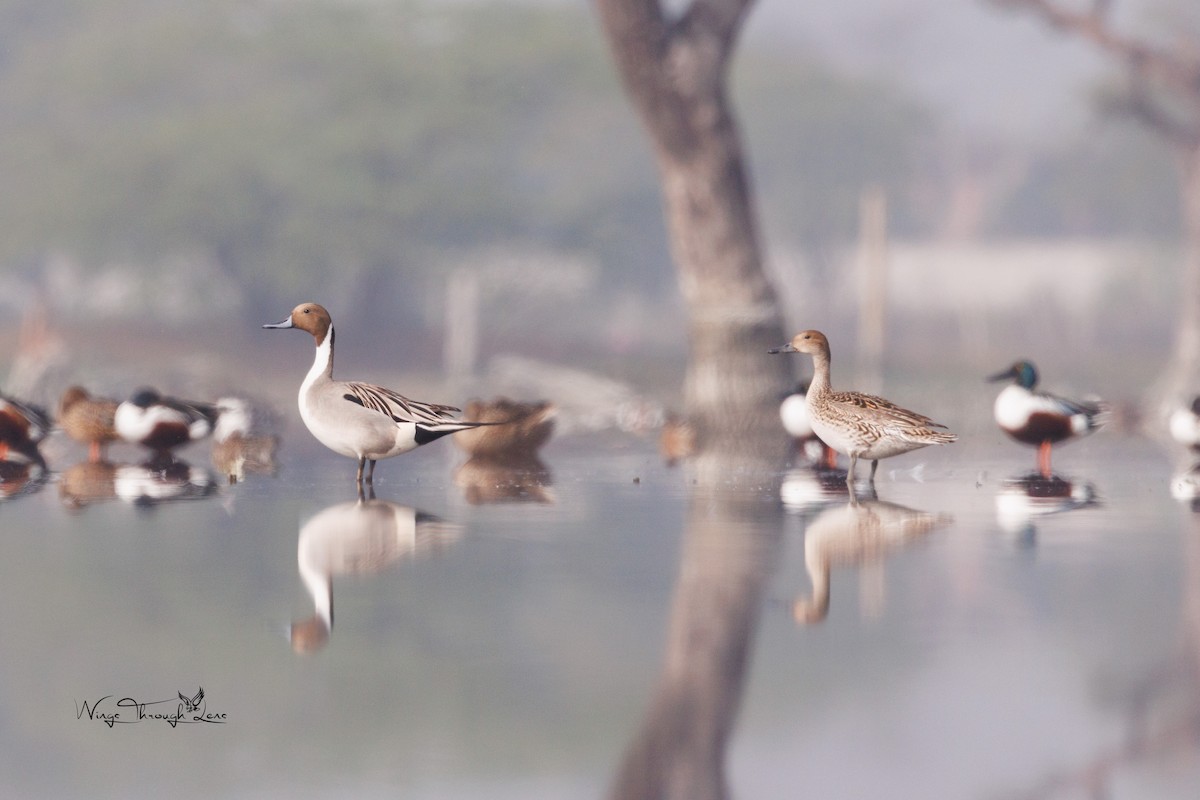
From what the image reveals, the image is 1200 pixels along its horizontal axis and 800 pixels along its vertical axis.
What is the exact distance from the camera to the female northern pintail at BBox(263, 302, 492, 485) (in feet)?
32.3

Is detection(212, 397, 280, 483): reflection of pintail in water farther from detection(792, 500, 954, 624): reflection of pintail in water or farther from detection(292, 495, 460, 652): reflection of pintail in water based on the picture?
detection(792, 500, 954, 624): reflection of pintail in water

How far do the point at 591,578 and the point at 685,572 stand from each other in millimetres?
439

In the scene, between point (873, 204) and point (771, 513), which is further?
point (873, 204)

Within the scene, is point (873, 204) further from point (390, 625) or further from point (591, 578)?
point (390, 625)

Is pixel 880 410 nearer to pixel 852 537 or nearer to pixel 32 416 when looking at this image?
pixel 852 537

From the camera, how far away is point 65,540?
869 centimetres

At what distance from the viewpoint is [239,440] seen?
1275 centimetres

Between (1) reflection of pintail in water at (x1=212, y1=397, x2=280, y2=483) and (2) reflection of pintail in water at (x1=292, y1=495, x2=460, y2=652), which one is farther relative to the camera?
(1) reflection of pintail in water at (x1=212, y1=397, x2=280, y2=483)

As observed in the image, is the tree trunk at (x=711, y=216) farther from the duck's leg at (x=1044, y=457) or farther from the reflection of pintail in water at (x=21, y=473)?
the reflection of pintail in water at (x=21, y=473)

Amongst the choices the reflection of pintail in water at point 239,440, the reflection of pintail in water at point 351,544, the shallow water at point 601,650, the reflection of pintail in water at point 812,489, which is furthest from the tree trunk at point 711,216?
the reflection of pintail in water at point 351,544

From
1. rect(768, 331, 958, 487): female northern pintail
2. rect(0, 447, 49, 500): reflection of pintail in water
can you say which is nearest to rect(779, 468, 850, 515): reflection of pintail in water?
rect(768, 331, 958, 487): female northern pintail

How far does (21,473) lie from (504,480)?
3.38m

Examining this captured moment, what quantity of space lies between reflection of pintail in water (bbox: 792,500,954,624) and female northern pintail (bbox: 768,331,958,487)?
1.15 feet

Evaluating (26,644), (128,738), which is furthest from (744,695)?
(26,644)
